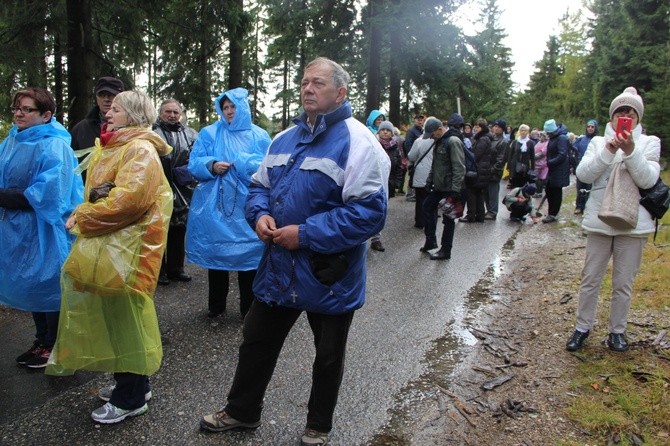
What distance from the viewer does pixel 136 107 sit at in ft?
10.1

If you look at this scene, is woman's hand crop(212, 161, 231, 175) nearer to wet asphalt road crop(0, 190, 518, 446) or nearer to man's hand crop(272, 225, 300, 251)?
wet asphalt road crop(0, 190, 518, 446)

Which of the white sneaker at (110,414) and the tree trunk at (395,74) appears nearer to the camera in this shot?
the white sneaker at (110,414)

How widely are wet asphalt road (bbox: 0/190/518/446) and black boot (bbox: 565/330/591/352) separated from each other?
916 millimetres

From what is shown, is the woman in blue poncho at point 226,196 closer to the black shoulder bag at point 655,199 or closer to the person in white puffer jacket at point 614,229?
the person in white puffer jacket at point 614,229

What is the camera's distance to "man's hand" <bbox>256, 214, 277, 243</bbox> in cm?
274

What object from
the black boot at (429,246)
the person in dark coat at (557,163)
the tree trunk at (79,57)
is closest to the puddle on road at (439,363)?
the black boot at (429,246)

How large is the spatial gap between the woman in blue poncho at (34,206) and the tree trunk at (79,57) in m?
5.60

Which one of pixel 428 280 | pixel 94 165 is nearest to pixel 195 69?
pixel 428 280

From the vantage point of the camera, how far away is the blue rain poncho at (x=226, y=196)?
452 cm

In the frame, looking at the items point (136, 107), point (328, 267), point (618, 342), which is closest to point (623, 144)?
point (618, 342)

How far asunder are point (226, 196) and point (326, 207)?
6.79 ft

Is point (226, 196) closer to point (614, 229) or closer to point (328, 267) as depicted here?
point (328, 267)

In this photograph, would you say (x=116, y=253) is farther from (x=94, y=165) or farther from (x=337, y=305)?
(x=337, y=305)

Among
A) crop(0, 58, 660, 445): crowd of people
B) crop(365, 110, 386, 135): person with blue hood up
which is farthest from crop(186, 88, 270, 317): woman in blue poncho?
crop(365, 110, 386, 135): person with blue hood up
